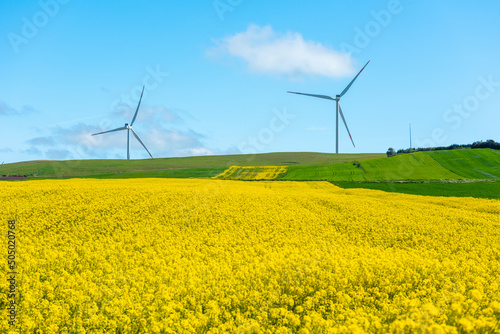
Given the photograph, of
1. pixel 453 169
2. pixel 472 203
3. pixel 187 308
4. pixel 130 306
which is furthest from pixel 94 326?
pixel 453 169

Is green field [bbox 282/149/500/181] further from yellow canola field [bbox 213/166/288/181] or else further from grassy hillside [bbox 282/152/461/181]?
yellow canola field [bbox 213/166/288/181]

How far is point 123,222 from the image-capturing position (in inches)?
687

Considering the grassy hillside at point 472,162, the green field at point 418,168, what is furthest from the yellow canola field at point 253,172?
the grassy hillside at point 472,162

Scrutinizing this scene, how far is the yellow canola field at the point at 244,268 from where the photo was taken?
862 centimetres

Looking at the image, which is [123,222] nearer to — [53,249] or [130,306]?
[53,249]

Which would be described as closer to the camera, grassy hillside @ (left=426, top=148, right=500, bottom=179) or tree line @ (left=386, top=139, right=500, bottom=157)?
grassy hillside @ (left=426, top=148, right=500, bottom=179)

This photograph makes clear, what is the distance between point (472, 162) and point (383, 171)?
2313 centimetres

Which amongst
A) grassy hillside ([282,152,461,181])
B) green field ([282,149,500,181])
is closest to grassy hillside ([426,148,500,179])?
green field ([282,149,500,181])

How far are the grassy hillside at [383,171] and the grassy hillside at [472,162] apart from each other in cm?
208

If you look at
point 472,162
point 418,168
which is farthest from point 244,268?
point 472,162

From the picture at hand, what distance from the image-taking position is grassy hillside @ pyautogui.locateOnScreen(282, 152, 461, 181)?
6631 centimetres

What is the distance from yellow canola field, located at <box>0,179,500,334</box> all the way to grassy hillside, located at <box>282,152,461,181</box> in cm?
4712

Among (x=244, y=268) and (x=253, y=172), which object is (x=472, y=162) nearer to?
(x=253, y=172)

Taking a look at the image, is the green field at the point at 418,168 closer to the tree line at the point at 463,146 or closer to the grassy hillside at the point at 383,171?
the grassy hillside at the point at 383,171
